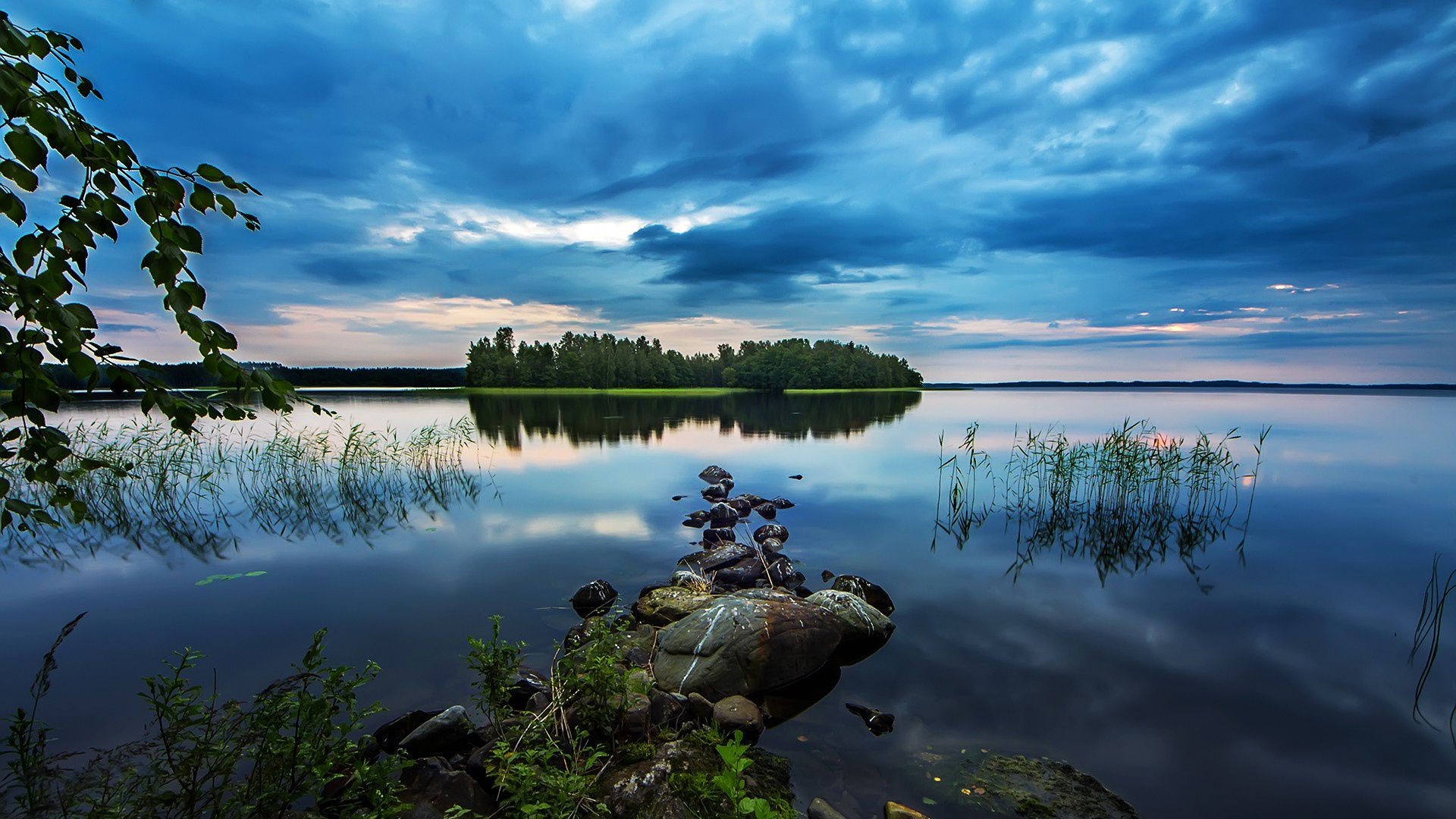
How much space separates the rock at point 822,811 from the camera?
5922mm

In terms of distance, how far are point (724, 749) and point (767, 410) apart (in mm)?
70338

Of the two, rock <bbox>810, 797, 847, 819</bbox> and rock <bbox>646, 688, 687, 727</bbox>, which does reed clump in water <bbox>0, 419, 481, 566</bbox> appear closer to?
rock <bbox>646, 688, 687, 727</bbox>

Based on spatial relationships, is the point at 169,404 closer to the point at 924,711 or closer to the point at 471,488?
the point at 924,711

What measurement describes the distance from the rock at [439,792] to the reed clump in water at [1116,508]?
12986mm

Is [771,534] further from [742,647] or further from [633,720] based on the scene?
[633,720]

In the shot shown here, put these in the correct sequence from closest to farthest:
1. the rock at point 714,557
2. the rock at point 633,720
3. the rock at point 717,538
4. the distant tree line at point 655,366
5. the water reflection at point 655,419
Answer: the rock at point 633,720 → the rock at point 714,557 → the rock at point 717,538 → the water reflection at point 655,419 → the distant tree line at point 655,366

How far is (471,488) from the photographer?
23531 millimetres

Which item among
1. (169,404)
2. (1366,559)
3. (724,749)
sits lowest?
(1366,559)

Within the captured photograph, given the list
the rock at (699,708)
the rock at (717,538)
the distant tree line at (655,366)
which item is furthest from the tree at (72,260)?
the distant tree line at (655,366)

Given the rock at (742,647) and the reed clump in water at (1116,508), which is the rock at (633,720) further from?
the reed clump in water at (1116,508)

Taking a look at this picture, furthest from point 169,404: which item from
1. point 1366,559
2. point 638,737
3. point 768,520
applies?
point 1366,559

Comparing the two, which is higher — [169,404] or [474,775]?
[169,404]

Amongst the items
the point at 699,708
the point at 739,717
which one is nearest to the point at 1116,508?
the point at 739,717

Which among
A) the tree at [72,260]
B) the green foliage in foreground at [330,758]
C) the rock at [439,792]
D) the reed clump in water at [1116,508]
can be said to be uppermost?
the tree at [72,260]
